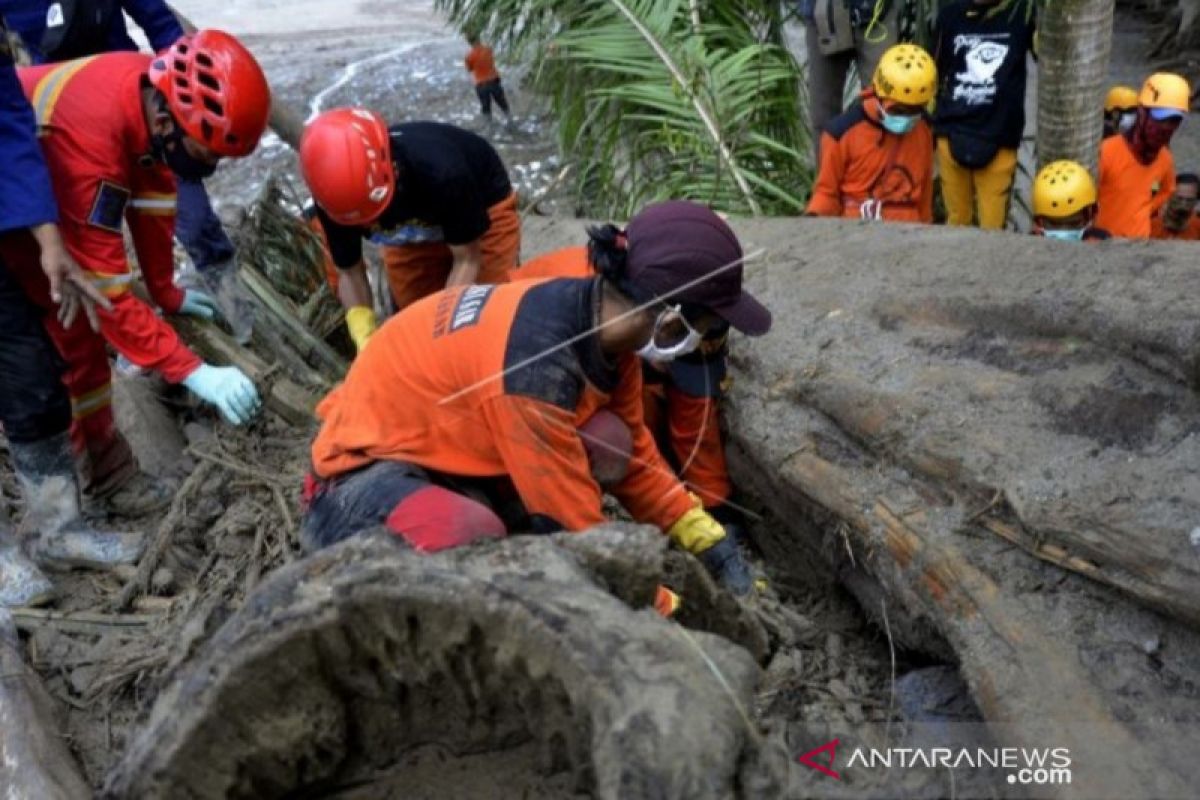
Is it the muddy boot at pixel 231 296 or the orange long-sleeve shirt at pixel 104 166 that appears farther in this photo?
the muddy boot at pixel 231 296

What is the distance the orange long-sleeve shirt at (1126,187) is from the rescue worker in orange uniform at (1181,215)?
0.15m

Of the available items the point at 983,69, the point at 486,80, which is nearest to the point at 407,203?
the point at 983,69

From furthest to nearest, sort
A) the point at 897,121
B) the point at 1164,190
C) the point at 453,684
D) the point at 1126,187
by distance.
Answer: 1. the point at 1164,190
2. the point at 1126,187
3. the point at 897,121
4. the point at 453,684

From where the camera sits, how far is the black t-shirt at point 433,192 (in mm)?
3688

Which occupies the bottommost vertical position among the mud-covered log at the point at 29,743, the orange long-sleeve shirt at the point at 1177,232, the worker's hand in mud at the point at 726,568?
the orange long-sleeve shirt at the point at 1177,232

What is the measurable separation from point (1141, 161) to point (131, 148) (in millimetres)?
4305

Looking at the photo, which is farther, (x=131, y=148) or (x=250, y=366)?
(x=250, y=366)

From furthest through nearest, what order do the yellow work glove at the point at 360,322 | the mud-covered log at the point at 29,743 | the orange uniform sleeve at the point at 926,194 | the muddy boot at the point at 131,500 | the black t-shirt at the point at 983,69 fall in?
the orange uniform sleeve at the point at 926,194, the black t-shirt at the point at 983,69, the yellow work glove at the point at 360,322, the muddy boot at the point at 131,500, the mud-covered log at the point at 29,743

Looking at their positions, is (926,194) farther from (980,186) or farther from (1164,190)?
(1164,190)

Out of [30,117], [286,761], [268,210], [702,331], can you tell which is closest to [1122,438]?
[702,331]

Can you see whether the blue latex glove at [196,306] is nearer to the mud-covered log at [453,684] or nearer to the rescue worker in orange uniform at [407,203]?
the rescue worker in orange uniform at [407,203]

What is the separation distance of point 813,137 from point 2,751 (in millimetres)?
4954

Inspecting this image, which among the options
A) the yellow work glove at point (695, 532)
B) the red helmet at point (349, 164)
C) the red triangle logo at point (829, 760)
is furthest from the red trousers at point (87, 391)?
the red triangle logo at point (829, 760)

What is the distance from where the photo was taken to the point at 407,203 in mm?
3775
